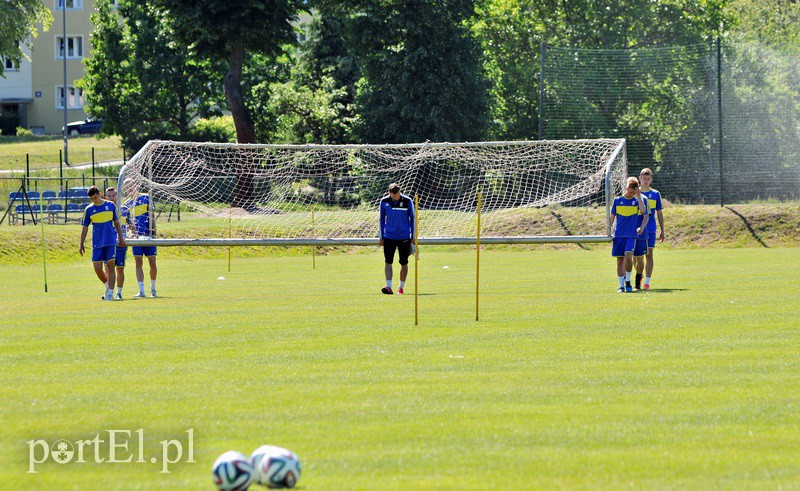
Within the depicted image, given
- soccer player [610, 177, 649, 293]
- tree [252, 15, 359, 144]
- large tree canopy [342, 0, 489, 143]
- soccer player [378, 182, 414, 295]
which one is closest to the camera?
soccer player [610, 177, 649, 293]

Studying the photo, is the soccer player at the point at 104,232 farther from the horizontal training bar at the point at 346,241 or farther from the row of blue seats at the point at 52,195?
the row of blue seats at the point at 52,195

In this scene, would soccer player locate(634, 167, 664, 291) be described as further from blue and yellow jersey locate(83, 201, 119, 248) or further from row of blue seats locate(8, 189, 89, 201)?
row of blue seats locate(8, 189, 89, 201)

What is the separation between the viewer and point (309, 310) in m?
17.9

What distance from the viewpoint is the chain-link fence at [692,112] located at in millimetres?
40812

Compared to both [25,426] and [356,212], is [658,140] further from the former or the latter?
[25,426]

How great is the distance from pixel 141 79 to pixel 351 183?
3299cm

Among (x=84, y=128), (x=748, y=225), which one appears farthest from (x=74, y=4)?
(x=748, y=225)

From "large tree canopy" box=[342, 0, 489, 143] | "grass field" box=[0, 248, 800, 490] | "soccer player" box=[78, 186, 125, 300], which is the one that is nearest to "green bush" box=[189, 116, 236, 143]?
"large tree canopy" box=[342, 0, 489, 143]

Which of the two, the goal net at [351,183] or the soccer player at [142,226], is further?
the goal net at [351,183]

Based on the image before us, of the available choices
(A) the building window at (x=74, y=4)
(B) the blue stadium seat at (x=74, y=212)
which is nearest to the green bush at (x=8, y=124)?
(A) the building window at (x=74, y=4)

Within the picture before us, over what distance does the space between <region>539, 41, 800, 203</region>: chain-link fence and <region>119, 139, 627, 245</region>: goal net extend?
12.2 meters

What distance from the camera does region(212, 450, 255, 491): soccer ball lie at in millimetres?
6570

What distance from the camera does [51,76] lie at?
3506 inches

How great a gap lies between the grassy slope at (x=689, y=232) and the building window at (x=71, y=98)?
53.6 m
